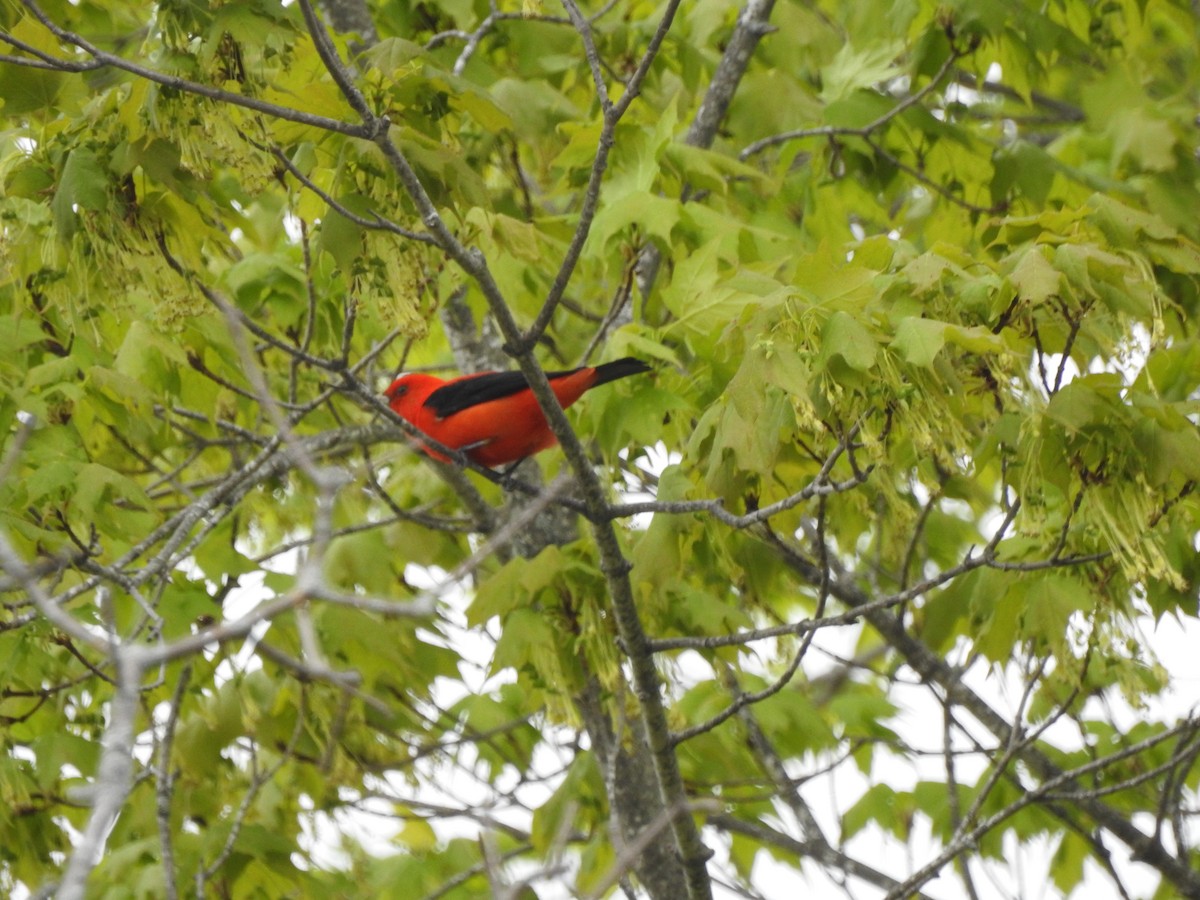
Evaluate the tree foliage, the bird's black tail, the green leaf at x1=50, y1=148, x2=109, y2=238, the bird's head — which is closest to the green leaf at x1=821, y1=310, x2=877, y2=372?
the tree foliage

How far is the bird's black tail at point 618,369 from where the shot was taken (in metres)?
3.71

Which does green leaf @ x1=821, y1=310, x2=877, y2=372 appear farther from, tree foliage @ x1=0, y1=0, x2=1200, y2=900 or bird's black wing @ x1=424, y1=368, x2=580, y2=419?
bird's black wing @ x1=424, y1=368, x2=580, y2=419

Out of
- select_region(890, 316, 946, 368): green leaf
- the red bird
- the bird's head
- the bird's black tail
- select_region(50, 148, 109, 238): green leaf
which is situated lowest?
select_region(890, 316, 946, 368): green leaf

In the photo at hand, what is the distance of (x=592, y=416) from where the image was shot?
3.77m

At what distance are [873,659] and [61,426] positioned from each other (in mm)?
5004

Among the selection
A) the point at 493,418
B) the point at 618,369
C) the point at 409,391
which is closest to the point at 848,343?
the point at 618,369

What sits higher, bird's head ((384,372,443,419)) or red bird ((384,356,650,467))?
bird's head ((384,372,443,419))

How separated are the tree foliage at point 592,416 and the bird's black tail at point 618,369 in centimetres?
5

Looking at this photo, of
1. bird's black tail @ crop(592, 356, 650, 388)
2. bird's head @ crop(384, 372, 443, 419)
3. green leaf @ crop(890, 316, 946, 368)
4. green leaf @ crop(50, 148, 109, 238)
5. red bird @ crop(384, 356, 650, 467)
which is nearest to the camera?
green leaf @ crop(890, 316, 946, 368)

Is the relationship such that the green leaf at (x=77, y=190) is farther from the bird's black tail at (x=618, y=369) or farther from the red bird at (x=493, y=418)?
the red bird at (x=493, y=418)

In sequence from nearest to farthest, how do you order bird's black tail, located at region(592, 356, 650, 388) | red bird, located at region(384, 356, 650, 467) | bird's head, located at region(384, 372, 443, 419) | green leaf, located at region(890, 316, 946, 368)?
green leaf, located at region(890, 316, 946, 368)
bird's black tail, located at region(592, 356, 650, 388)
red bird, located at region(384, 356, 650, 467)
bird's head, located at region(384, 372, 443, 419)

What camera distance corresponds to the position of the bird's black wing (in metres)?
4.92

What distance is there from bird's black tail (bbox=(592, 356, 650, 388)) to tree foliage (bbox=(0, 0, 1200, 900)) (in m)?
0.05

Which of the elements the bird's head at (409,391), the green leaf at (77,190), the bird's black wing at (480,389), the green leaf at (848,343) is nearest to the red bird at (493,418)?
the bird's black wing at (480,389)
